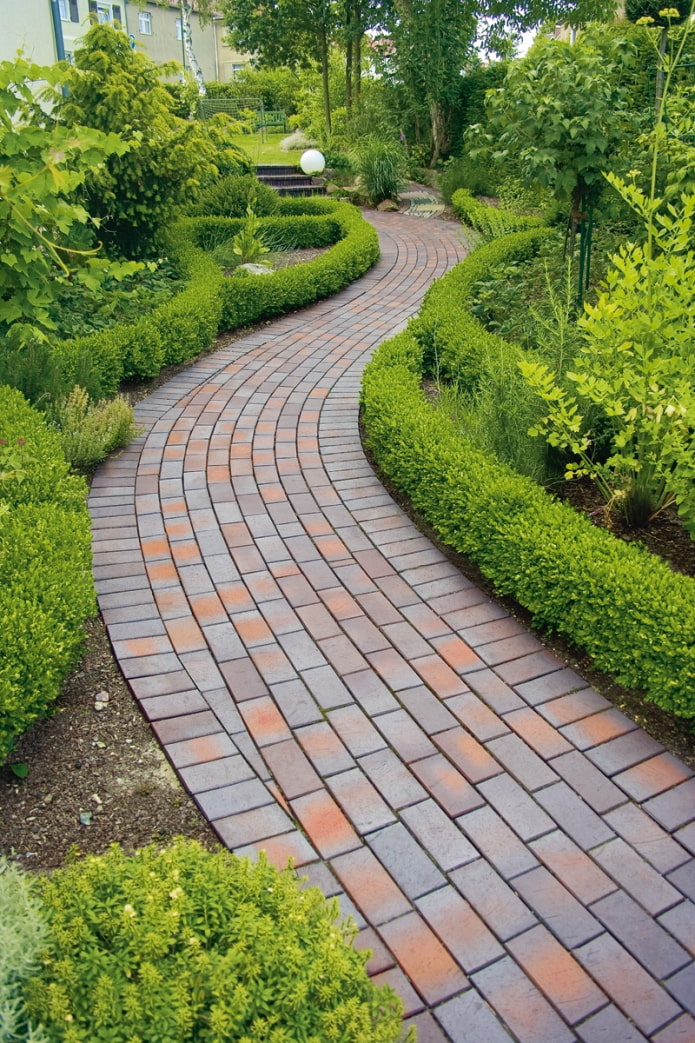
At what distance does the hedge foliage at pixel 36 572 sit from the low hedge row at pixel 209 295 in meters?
1.58

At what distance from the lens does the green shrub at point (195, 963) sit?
167 cm

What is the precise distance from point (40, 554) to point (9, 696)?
89 cm

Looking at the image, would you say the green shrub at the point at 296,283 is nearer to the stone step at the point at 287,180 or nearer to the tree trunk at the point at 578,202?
the tree trunk at the point at 578,202

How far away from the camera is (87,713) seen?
3.40 m

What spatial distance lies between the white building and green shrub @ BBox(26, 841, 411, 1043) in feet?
29.5

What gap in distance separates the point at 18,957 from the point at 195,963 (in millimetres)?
397

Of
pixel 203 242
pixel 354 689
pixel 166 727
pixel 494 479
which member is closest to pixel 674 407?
pixel 494 479

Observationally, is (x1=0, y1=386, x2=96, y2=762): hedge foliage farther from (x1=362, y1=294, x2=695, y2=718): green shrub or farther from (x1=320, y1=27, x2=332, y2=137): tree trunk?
(x1=320, y1=27, x2=332, y2=137): tree trunk

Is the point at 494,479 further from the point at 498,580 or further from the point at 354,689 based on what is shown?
the point at 354,689

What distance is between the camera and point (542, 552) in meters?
3.76

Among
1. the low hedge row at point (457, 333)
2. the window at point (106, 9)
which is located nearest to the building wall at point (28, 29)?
the low hedge row at point (457, 333)

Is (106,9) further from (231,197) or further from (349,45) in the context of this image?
(231,197)

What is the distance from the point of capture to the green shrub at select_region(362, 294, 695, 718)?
328cm

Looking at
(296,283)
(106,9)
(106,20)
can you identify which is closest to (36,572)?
(296,283)
